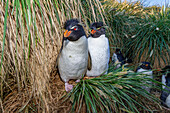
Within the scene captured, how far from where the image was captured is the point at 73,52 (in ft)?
4.86

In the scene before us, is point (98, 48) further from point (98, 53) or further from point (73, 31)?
point (73, 31)

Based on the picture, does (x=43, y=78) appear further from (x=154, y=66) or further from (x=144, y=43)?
(x=154, y=66)

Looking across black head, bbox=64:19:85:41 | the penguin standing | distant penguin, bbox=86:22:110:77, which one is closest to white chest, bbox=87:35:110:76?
distant penguin, bbox=86:22:110:77

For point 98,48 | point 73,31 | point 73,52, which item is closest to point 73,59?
point 73,52

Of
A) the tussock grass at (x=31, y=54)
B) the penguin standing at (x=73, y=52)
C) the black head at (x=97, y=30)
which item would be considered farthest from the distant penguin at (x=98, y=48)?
the tussock grass at (x=31, y=54)

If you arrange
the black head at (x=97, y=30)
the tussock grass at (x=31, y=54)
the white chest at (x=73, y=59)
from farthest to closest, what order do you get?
the black head at (x=97, y=30) → the white chest at (x=73, y=59) → the tussock grass at (x=31, y=54)

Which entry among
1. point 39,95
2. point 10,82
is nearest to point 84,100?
point 39,95

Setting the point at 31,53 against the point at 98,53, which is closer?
the point at 31,53

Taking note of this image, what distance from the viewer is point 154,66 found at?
9.35 ft

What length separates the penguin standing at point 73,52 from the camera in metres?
1.39

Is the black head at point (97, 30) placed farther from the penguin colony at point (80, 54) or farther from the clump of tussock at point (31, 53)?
the clump of tussock at point (31, 53)

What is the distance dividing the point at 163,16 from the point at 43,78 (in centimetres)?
315

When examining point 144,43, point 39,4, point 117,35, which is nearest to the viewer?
point 39,4

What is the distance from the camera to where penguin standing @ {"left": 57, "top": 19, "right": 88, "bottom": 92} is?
1.39 meters
